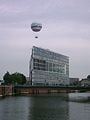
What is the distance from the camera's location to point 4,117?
208 feet

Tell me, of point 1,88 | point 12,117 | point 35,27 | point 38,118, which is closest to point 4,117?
point 12,117

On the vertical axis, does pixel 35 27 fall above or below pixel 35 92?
above

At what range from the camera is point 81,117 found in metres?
63.3

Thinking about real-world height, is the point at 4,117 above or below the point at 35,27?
below

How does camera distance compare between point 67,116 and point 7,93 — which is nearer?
point 67,116

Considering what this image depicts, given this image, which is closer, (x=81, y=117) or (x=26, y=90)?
(x=81, y=117)

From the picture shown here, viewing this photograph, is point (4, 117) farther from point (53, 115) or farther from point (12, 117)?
point (53, 115)

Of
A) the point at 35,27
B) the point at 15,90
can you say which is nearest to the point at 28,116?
the point at 35,27

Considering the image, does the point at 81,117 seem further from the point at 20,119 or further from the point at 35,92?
the point at 35,92

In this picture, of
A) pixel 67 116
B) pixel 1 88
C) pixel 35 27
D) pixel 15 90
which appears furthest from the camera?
pixel 15 90

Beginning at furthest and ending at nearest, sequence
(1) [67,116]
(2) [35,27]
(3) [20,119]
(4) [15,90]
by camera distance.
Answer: (4) [15,90] → (2) [35,27] → (1) [67,116] → (3) [20,119]

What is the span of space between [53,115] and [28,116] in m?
4.23

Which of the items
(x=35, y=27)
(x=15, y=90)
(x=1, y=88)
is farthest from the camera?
(x=15, y=90)

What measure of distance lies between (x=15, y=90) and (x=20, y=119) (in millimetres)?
124244
